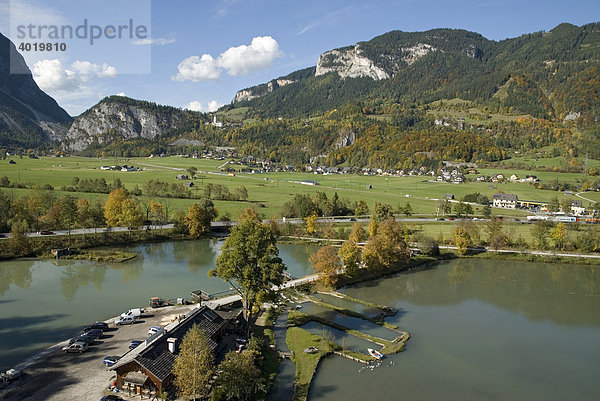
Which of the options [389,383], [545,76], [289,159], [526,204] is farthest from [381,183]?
[545,76]

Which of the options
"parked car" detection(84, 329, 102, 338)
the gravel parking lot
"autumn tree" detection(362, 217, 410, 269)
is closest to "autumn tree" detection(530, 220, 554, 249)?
"autumn tree" detection(362, 217, 410, 269)

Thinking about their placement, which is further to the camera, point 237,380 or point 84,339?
point 84,339

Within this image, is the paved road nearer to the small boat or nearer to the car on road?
the small boat

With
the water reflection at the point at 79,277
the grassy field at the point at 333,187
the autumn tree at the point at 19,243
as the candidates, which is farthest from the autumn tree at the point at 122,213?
the grassy field at the point at 333,187

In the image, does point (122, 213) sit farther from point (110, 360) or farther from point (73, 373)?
point (73, 373)

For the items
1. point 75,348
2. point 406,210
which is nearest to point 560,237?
point 406,210

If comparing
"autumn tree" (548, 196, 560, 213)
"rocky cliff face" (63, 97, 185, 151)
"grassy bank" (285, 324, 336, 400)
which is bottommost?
"grassy bank" (285, 324, 336, 400)
